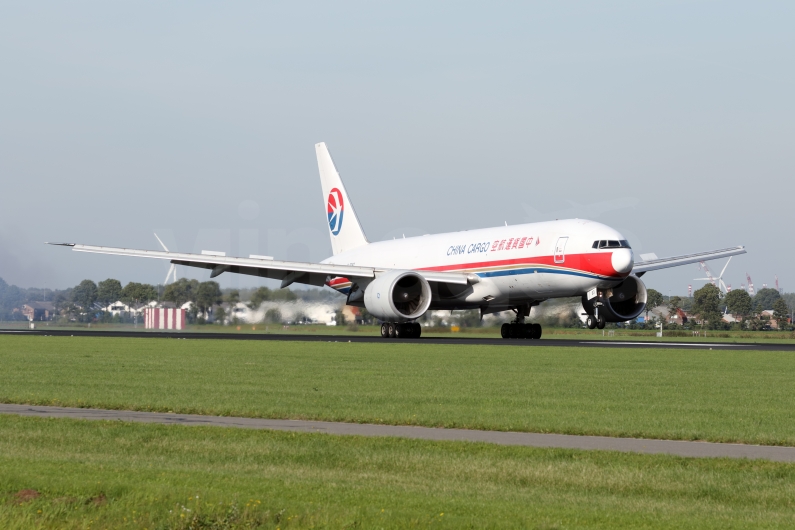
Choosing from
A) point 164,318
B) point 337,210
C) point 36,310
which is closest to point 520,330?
point 337,210

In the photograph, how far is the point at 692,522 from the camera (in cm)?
947

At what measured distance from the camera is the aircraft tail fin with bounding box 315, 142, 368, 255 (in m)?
63.9

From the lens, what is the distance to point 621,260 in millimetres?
43125

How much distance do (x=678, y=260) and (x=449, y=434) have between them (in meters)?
40.9

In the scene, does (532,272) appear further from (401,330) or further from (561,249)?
(401,330)

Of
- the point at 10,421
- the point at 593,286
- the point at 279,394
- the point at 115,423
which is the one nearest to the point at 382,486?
the point at 115,423

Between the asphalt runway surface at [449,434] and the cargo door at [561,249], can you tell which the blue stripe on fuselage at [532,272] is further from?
the asphalt runway surface at [449,434]

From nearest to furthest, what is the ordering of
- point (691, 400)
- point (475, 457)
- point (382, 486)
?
point (382, 486) < point (475, 457) < point (691, 400)

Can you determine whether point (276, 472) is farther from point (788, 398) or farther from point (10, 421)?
point (788, 398)

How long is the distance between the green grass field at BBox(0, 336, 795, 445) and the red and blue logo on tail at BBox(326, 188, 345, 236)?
28.5 metres

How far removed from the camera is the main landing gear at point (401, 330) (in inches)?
1972

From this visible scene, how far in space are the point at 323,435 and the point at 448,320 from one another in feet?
136

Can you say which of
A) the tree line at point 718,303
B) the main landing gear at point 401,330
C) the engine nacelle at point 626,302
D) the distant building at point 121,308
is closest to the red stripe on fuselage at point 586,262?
the engine nacelle at point 626,302

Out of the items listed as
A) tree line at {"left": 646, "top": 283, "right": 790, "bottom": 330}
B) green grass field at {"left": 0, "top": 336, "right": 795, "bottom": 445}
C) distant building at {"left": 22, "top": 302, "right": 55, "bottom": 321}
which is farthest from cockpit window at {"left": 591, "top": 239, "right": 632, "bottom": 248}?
tree line at {"left": 646, "top": 283, "right": 790, "bottom": 330}
